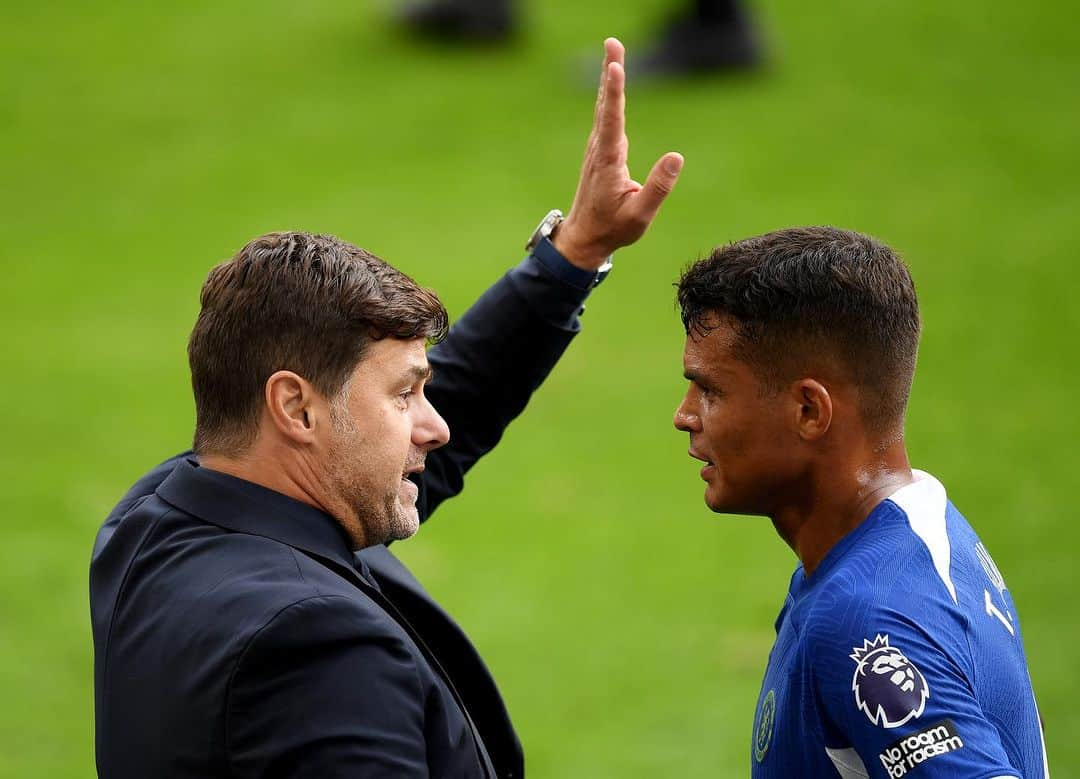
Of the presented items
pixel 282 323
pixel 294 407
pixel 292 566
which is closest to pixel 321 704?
pixel 292 566

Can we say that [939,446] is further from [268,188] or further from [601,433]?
[268,188]

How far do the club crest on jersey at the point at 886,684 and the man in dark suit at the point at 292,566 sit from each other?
66cm

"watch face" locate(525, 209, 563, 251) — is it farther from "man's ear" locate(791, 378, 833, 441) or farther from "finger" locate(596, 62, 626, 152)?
→ "man's ear" locate(791, 378, 833, 441)

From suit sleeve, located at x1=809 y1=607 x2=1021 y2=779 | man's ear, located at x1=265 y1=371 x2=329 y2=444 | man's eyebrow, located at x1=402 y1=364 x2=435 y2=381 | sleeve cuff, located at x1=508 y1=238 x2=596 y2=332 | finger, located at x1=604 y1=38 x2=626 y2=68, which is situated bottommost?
suit sleeve, located at x1=809 y1=607 x2=1021 y2=779

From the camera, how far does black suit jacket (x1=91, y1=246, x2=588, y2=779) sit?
2.03 metres

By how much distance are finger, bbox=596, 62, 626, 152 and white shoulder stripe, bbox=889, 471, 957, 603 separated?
0.96 meters

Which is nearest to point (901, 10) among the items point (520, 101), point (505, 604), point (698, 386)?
point (520, 101)

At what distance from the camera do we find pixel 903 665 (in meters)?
2.03

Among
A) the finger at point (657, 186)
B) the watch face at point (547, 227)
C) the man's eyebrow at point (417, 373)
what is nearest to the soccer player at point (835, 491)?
the finger at point (657, 186)

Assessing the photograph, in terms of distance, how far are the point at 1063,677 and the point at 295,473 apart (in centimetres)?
391

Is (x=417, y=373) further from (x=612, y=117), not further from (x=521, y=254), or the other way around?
(x=521, y=254)

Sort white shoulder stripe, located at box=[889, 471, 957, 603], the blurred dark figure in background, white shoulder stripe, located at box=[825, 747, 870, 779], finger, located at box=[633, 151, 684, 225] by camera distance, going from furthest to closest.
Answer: the blurred dark figure in background → finger, located at box=[633, 151, 684, 225] → white shoulder stripe, located at box=[889, 471, 957, 603] → white shoulder stripe, located at box=[825, 747, 870, 779]

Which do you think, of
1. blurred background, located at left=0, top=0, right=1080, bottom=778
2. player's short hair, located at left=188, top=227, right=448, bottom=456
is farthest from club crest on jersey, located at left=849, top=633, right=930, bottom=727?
blurred background, located at left=0, top=0, right=1080, bottom=778

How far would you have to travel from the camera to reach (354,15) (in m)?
12.5
